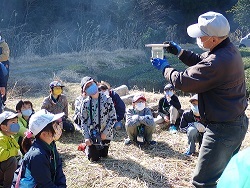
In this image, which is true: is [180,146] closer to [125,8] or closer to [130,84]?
[130,84]

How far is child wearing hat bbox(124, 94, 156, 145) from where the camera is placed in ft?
17.6

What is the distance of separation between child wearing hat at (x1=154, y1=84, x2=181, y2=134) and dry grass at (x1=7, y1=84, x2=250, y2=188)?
13.1 inches

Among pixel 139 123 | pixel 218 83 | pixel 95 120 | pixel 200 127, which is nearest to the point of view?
pixel 218 83

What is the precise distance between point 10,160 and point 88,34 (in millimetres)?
16061

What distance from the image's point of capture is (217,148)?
2.90m

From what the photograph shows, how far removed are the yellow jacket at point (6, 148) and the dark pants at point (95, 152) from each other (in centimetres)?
107

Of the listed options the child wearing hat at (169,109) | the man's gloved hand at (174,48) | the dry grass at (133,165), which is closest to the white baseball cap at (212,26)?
the man's gloved hand at (174,48)

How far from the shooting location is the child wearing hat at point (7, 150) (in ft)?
13.1

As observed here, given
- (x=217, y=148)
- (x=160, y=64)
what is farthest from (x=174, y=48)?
(x=217, y=148)

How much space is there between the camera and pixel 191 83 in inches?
112

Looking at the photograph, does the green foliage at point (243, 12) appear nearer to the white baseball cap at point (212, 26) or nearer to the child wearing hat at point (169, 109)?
the child wearing hat at point (169, 109)

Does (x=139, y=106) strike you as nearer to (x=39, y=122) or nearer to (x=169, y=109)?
(x=169, y=109)

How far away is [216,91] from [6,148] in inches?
96.2

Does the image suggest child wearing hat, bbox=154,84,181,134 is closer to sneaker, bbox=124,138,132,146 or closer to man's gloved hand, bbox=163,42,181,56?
sneaker, bbox=124,138,132,146
